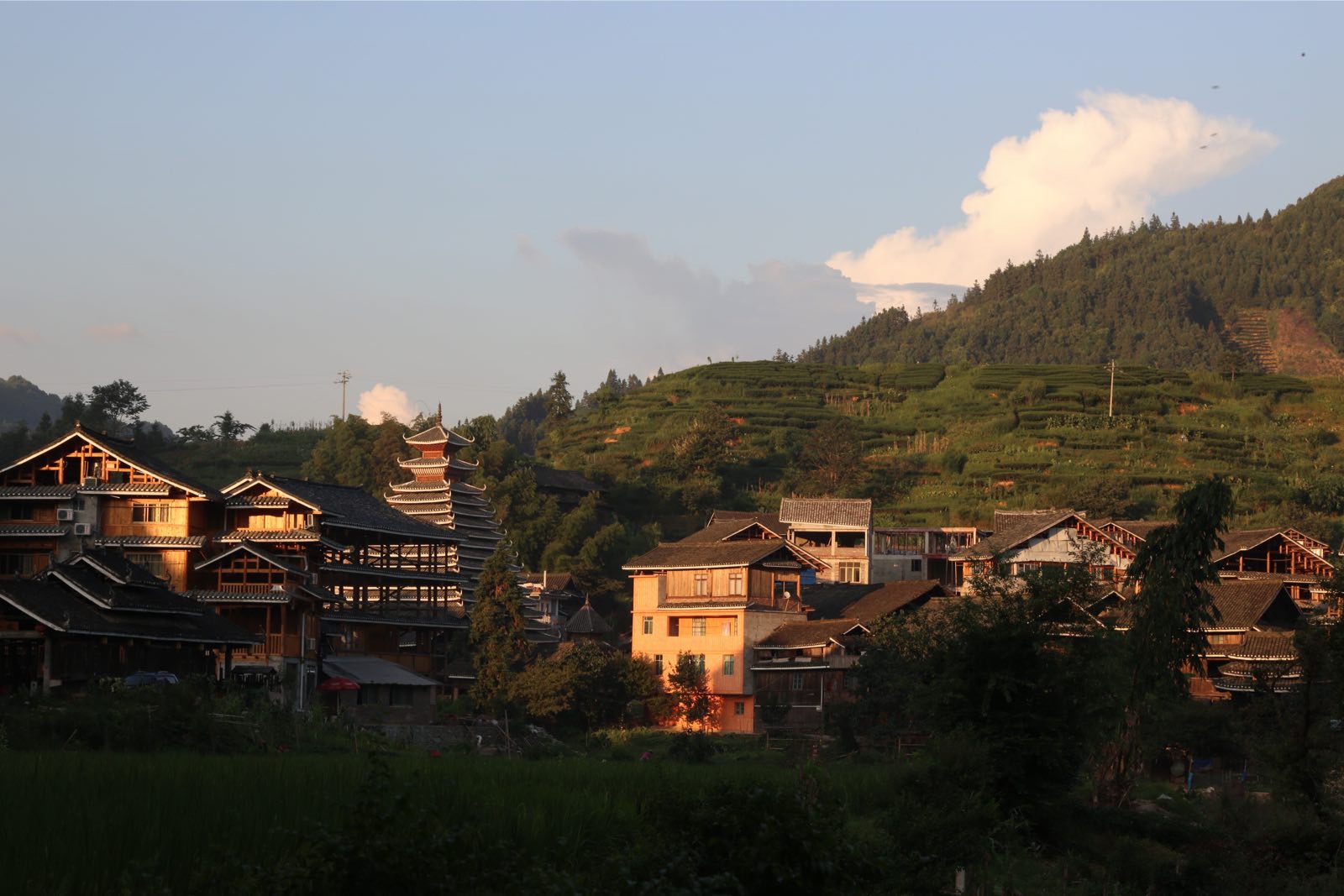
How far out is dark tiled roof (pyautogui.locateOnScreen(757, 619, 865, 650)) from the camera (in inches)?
2035

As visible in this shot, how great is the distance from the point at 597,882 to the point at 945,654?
55.5 feet

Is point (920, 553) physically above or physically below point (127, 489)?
below

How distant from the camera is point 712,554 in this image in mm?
57094

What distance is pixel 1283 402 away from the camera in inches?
4449

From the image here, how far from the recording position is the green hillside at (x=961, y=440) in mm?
87188

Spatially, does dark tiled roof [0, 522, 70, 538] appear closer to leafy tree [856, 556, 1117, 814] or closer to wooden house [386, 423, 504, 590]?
wooden house [386, 423, 504, 590]

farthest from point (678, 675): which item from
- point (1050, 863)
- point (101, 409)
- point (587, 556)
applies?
point (101, 409)

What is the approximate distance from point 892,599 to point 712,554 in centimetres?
677

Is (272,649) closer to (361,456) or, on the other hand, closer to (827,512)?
(827,512)

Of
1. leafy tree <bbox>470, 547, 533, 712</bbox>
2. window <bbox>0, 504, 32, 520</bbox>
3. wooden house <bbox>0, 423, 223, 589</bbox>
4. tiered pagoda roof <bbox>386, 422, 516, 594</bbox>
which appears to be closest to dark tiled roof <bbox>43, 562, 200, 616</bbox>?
wooden house <bbox>0, 423, 223, 589</bbox>

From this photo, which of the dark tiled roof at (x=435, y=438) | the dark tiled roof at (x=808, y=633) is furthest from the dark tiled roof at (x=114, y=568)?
the dark tiled roof at (x=435, y=438)

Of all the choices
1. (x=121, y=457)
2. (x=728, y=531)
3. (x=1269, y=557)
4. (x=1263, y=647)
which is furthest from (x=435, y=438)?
(x=1263, y=647)

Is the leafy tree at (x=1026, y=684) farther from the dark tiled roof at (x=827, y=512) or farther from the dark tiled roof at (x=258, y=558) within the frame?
the dark tiled roof at (x=827, y=512)

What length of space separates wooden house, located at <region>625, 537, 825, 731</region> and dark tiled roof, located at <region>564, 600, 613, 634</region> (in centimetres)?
849
